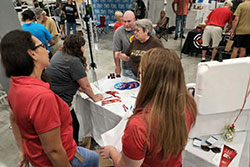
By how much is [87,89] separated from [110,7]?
741 cm

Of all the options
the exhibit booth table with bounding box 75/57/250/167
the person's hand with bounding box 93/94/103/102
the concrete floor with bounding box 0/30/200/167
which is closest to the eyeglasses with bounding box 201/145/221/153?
the exhibit booth table with bounding box 75/57/250/167

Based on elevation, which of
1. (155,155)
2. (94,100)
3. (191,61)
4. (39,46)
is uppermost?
(39,46)

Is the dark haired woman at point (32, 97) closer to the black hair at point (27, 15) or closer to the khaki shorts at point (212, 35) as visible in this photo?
the black hair at point (27, 15)

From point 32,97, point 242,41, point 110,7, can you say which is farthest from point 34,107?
point 110,7

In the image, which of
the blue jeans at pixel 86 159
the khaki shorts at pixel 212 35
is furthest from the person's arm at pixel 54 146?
the khaki shorts at pixel 212 35

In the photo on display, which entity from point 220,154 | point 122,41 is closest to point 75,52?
point 122,41

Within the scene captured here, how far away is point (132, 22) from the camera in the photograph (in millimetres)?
2477

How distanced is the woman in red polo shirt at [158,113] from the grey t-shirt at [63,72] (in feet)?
3.16

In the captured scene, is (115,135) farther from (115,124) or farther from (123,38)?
(123,38)

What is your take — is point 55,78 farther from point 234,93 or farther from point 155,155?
point 234,93

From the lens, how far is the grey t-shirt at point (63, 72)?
1.57 metres

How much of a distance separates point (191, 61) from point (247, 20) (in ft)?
4.99

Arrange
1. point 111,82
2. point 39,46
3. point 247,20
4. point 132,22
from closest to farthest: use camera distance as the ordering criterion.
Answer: point 39,46 < point 111,82 < point 132,22 < point 247,20

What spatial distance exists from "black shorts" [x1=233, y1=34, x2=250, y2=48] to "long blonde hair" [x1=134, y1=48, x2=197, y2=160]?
3.86 meters
